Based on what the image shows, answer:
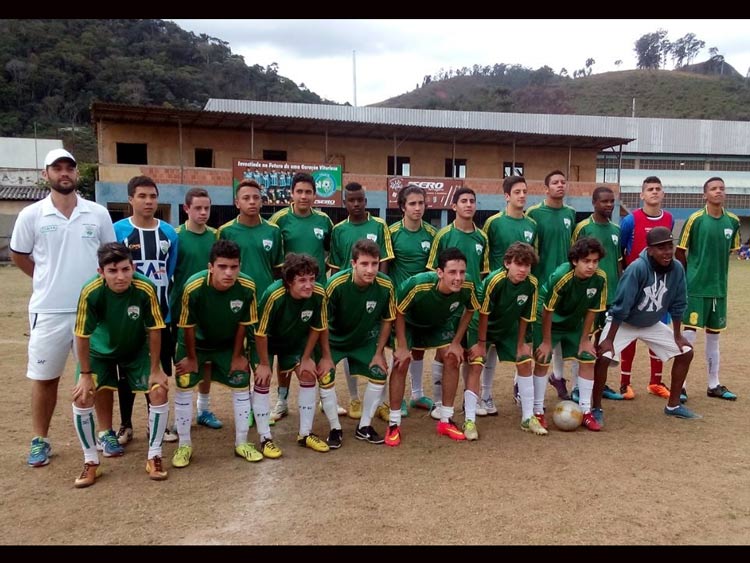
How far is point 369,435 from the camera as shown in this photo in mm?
4727

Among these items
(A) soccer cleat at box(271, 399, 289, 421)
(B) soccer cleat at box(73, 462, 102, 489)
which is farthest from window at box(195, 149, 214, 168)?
(B) soccer cleat at box(73, 462, 102, 489)

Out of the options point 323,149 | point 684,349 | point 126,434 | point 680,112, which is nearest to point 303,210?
point 126,434

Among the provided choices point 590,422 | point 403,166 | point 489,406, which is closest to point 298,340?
point 489,406

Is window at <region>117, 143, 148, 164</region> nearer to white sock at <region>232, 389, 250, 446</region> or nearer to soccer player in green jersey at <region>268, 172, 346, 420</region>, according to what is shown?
soccer player in green jersey at <region>268, 172, 346, 420</region>

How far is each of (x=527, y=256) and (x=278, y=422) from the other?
102 inches

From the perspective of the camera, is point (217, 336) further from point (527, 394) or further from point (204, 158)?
point (204, 158)

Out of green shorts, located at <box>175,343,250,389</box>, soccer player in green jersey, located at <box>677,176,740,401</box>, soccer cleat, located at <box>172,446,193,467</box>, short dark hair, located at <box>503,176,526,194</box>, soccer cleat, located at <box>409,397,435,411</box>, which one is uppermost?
short dark hair, located at <box>503,176,526,194</box>

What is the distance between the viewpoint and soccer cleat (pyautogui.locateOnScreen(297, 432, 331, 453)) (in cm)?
450

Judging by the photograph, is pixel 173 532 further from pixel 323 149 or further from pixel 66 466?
pixel 323 149

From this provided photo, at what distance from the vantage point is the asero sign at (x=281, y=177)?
878 inches

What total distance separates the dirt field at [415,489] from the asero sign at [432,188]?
64.3ft

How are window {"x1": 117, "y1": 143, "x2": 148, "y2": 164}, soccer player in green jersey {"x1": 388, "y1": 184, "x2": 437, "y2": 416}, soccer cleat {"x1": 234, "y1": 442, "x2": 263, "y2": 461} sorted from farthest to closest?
1. window {"x1": 117, "y1": 143, "x2": 148, "y2": 164}
2. soccer player in green jersey {"x1": 388, "y1": 184, "x2": 437, "y2": 416}
3. soccer cleat {"x1": 234, "y1": 442, "x2": 263, "y2": 461}

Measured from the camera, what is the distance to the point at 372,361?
188 inches

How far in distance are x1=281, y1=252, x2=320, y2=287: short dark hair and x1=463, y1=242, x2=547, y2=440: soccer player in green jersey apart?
59.8 inches
